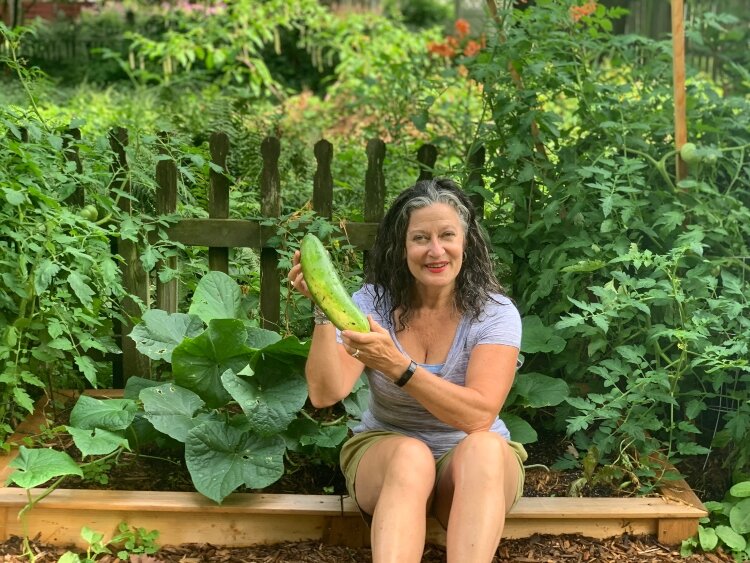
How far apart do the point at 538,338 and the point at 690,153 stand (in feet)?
3.08

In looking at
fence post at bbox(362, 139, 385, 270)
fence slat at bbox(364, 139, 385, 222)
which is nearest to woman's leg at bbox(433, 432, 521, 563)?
fence post at bbox(362, 139, 385, 270)

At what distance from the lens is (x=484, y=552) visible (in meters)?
2.84

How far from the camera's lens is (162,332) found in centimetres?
372

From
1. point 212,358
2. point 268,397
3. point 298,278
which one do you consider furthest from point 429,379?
point 212,358

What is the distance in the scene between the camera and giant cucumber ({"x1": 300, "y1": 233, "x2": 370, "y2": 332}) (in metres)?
2.83

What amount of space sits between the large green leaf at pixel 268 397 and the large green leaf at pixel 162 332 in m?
0.38

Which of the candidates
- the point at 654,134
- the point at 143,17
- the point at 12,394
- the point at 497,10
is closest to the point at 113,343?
the point at 12,394

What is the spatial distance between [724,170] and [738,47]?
790 mm

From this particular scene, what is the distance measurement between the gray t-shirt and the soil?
0.43 metres

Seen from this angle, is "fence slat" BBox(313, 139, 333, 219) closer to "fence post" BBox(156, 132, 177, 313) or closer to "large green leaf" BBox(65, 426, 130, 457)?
"fence post" BBox(156, 132, 177, 313)

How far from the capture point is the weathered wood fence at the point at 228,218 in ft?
13.7

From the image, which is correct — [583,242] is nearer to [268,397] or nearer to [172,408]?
[268,397]

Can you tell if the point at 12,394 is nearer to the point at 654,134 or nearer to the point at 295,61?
the point at 654,134

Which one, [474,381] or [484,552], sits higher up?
[474,381]
